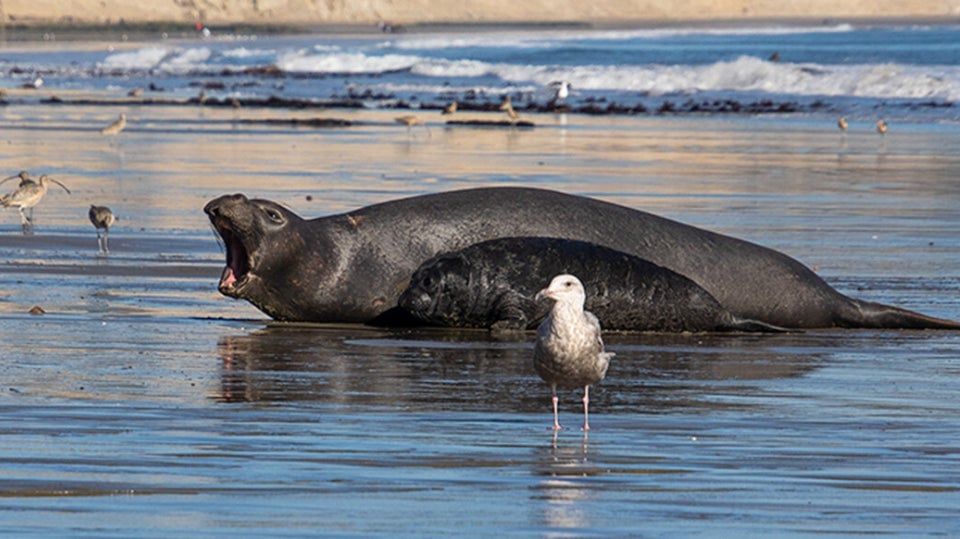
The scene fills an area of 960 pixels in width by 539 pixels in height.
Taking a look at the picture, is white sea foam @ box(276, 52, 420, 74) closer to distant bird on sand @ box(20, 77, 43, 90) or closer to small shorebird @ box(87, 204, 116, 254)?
distant bird on sand @ box(20, 77, 43, 90)

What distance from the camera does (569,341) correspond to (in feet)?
22.2

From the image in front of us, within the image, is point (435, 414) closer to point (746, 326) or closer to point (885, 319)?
point (746, 326)

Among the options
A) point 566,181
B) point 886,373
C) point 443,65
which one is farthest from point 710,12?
point 886,373

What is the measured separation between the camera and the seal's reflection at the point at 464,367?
297 inches

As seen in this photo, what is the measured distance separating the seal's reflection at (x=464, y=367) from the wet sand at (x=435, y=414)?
1.1 inches

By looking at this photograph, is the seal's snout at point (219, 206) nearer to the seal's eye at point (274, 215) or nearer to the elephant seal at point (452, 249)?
the elephant seal at point (452, 249)

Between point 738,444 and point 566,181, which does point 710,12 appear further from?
point 738,444

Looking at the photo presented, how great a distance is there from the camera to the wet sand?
17.7 feet

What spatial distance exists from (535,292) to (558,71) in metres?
53.7

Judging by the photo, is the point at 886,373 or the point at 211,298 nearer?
the point at 886,373

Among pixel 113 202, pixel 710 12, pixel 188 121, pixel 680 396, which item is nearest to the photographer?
pixel 680 396

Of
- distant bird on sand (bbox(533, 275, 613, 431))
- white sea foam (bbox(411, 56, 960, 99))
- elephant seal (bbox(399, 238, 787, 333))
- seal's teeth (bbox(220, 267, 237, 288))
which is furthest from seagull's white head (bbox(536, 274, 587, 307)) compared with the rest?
white sea foam (bbox(411, 56, 960, 99))

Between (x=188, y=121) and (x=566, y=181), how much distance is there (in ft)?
48.7

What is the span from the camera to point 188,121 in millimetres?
33469
